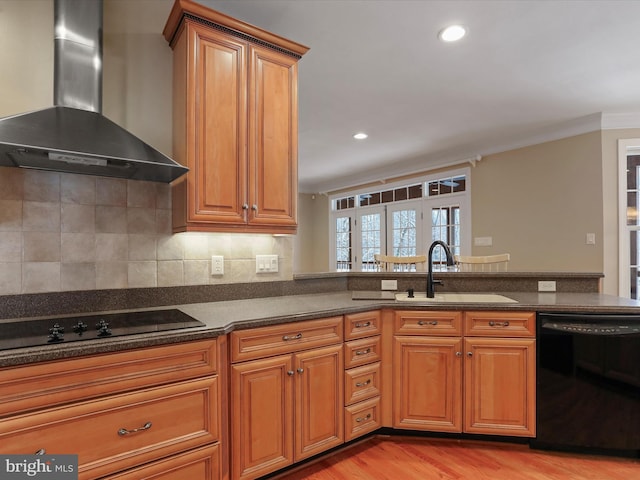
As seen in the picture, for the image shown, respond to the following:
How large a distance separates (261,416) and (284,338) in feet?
1.24

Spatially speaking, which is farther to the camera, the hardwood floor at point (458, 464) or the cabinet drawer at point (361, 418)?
the cabinet drawer at point (361, 418)

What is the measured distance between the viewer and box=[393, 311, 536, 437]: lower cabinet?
2.12 m

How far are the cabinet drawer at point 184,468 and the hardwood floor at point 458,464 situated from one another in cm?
48

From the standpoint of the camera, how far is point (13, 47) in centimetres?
172

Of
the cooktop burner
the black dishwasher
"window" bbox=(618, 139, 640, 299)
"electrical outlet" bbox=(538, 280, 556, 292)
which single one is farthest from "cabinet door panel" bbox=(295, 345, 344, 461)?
"window" bbox=(618, 139, 640, 299)

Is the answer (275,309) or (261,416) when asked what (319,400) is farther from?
(275,309)

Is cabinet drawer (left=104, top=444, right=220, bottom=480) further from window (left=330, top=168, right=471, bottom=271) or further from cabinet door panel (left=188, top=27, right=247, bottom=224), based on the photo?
window (left=330, top=168, right=471, bottom=271)

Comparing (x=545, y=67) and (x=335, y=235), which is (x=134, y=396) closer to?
(x=545, y=67)

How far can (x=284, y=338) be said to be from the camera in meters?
1.82

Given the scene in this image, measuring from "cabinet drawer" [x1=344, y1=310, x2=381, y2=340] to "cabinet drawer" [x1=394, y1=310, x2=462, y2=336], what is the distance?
130mm

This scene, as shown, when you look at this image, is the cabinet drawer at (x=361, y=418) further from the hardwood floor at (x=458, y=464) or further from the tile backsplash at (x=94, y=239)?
the tile backsplash at (x=94, y=239)

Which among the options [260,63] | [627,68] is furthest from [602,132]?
[260,63]

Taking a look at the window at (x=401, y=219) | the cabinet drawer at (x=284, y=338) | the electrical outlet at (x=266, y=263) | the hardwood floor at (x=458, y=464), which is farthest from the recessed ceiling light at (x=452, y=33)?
the window at (x=401, y=219)

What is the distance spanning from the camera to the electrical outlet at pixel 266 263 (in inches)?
94.7
